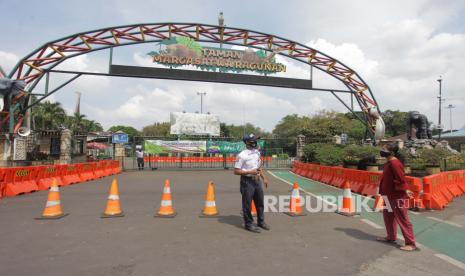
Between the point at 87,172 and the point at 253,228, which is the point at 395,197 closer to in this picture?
the point at 253,228

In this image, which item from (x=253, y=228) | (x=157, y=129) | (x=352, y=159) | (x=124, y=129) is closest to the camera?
(x=253, y=228)

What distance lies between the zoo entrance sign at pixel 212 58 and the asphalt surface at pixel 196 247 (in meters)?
18.5

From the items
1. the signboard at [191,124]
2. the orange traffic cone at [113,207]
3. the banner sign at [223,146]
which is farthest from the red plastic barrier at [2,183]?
the signboard at [191,124]

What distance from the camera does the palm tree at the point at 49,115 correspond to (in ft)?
144

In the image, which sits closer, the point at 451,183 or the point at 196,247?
the point at 196,247

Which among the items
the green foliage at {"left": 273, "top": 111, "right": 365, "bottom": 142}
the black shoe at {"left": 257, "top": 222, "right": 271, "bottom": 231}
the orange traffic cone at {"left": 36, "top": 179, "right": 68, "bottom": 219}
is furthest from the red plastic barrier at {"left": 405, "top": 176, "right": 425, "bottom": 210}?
the green foliage at {"left": 273, "top": 111, "right": 365, "bottom": 142}

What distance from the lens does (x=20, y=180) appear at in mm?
11352

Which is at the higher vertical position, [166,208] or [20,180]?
[20,180]

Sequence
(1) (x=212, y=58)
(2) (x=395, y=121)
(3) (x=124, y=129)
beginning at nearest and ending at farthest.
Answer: (1) (x=212, y=58) → (2) (x=395, y=121) → (3) (x=124, y=129)

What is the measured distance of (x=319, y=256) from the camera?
4.67 meters

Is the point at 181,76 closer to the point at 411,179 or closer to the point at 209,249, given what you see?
the point at 411,179

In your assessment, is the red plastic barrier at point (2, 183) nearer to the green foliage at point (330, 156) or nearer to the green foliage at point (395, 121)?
the green foliage at point (330, 156)

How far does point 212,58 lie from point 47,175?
15.5 metres

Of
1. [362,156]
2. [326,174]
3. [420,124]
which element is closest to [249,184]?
[326,174]
